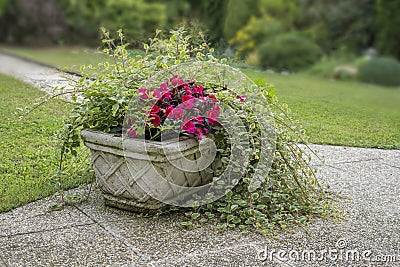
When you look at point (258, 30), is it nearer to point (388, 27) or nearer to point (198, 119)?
point (388, 27)

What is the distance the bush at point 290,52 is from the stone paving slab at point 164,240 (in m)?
1.12

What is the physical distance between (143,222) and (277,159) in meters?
0.75

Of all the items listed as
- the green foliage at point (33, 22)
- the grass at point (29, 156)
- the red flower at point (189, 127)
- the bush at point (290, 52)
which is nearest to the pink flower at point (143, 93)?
the red flower at point (189, 127)

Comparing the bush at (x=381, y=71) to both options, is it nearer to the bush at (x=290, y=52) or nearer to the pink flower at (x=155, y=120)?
the bush at (x=290, y=52)

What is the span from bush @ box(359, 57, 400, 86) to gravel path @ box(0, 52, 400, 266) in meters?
1.25

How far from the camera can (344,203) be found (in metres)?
2.65

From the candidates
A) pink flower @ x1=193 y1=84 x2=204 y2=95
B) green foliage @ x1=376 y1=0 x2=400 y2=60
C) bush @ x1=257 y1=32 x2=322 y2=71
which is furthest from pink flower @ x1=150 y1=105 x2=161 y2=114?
green foliage @ x1=376 y1=0 x2=400 y2=60

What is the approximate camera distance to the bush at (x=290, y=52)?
83cm

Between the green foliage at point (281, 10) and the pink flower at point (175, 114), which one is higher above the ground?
the green foliage at point (281, 10)

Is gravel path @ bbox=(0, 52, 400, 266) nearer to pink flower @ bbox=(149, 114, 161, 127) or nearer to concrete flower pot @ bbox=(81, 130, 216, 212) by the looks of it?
concrete flower pot @ bbox=(81, 130, 216, 212)

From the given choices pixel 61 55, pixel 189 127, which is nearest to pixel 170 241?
pixel 189 127

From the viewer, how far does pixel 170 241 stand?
6.82ft

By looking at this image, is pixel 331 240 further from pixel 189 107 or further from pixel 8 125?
pixel 8 125

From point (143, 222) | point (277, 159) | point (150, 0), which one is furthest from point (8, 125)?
point (277, 159)
